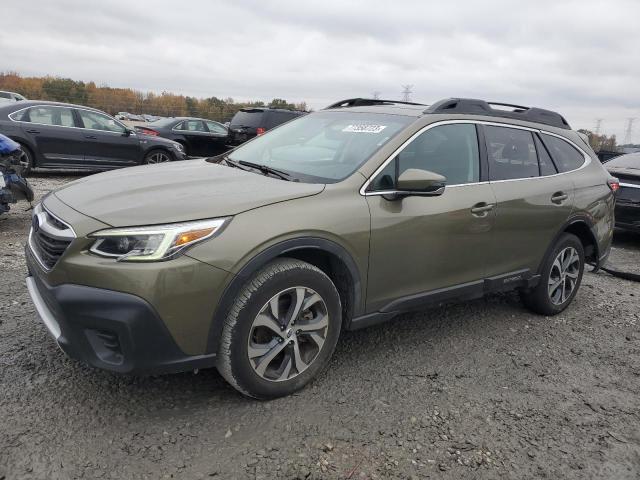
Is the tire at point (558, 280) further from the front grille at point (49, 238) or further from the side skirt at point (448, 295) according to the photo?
the front grille at point (49, 238)

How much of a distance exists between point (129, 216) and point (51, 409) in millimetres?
1091

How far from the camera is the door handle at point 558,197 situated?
167 inches

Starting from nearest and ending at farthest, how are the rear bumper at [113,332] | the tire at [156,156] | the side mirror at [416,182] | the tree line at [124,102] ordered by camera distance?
the rear bumper at [113,332], the side mirror at [416,182], the tire at [156,156], the tree line at [124,102]

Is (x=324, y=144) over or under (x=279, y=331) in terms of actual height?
over

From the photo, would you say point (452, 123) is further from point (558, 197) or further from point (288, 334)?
point (288, 334)

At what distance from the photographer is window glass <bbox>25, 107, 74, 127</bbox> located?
953 cm

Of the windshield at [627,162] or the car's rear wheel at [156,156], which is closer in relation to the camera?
the windshield at [627,162]

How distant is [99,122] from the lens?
10500mm

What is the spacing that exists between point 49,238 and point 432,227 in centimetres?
219

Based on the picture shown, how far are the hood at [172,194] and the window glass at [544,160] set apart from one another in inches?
88.7

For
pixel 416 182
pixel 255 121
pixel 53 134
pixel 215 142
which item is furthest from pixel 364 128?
pixel 215 142

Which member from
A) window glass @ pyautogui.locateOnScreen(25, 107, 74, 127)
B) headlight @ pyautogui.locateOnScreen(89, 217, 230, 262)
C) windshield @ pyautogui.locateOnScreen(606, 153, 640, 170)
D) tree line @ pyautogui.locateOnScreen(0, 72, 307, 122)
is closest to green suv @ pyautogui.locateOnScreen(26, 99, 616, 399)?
headlight @ pyautogui.locateOnScreen(89, 217, 230, 262)

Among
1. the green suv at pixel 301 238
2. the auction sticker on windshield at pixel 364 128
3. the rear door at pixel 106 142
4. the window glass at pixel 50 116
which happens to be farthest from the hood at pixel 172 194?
the rear door at pixel 106 142

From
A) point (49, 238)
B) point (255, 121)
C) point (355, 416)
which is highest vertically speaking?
point (255, 121)
